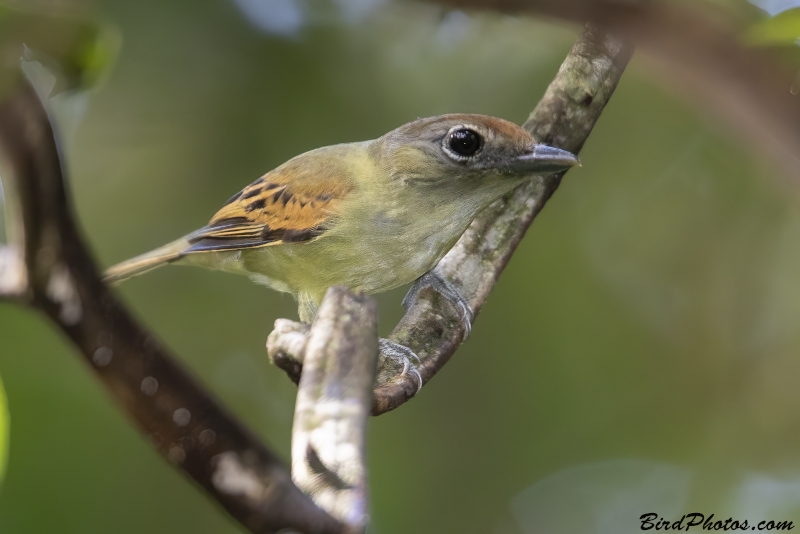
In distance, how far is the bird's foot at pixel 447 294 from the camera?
3.53m

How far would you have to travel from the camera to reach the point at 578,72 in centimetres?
392

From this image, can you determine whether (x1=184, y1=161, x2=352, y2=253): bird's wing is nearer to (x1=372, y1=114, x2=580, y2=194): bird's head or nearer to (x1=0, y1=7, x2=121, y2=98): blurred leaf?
(x1=372, y1=114, x2=580, y2=194): bird's head

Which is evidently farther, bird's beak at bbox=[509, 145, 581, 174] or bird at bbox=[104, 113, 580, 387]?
bird at bbox=[104, 113, 580, 387]

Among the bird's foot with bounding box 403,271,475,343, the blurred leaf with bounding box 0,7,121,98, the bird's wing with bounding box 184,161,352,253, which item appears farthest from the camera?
the bird's wing with bounding box 184,161,352,253

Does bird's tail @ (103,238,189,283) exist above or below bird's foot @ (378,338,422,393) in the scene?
above

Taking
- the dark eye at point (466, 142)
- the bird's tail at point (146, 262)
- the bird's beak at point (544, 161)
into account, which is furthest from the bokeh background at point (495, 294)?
the bird's beak at point (544, 161)

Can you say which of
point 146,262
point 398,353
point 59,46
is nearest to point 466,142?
point 398,353

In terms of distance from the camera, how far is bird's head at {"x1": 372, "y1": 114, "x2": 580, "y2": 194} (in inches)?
136

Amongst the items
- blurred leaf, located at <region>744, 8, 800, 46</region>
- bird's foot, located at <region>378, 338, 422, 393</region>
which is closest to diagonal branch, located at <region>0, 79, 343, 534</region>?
blurred leaf, located at <region>744, 8, 800, 46</region>

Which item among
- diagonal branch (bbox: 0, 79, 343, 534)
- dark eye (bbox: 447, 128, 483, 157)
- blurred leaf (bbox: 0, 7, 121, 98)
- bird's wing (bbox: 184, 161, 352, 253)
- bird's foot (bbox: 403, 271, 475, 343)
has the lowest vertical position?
diagonal branch (bbox: 0, 79, 343, 534)

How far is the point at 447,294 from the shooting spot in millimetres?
3762

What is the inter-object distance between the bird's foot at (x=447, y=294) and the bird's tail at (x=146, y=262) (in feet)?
4.80

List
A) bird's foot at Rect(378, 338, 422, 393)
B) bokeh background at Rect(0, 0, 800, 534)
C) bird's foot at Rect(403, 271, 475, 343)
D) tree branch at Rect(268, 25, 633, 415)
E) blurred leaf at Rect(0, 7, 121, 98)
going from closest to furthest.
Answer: blurred leaf at Rect(0, 7, 121, 98)
bird's foot at Rect(378, 338, 422, 393)
bird's foot at Rect(403, 271, 475, 343)
tree branch at Rect(268, 25, 633, 415)
bokeh background at Rect(0, 0, 800, 534)

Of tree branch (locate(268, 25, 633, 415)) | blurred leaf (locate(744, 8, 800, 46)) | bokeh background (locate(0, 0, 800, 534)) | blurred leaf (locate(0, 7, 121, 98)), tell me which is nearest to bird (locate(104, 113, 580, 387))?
tree branch (locate(268, 25, 633, 415))
